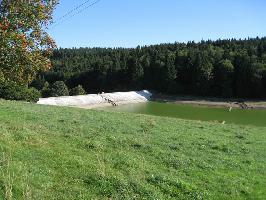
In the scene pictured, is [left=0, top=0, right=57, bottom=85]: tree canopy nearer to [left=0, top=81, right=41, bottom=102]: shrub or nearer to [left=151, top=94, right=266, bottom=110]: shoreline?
[left=0, top=81, right=41, bottom=102]: shrub

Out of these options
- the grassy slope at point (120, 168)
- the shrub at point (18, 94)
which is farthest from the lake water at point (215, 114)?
the grassy slope at point (120, 168)

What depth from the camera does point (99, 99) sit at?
127m

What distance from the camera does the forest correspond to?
462 feet

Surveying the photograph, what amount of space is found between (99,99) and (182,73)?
45952mm

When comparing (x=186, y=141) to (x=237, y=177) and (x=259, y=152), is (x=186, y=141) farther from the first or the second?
(x=237, y=177)

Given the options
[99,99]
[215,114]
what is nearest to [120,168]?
[215,114]

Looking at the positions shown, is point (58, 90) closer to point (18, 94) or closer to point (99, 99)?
point (99, 99)

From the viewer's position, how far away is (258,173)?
1856cm

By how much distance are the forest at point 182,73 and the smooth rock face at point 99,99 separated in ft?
50.7

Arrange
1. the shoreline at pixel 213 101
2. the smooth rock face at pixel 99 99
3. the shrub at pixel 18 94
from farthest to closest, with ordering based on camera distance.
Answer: the shoreline at pixel 213 101
the smooth rock face at pixel 99 99
the shrub at pixel 18 94

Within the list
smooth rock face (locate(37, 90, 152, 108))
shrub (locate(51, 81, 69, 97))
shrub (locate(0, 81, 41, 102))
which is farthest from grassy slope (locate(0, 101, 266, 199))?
shrub (locate(51, 81, 69, 97))

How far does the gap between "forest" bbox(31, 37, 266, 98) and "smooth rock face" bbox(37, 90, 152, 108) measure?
50.7 ft

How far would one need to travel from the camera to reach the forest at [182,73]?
141 m

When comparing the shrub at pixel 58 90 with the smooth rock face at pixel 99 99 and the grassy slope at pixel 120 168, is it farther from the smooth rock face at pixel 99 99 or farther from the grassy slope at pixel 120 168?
the grassy slope at pixel 120 168
